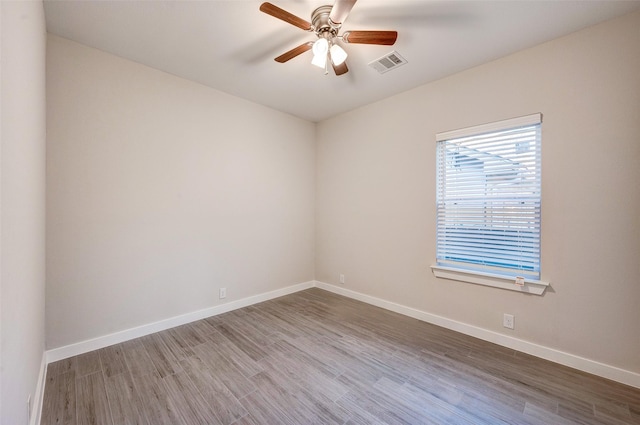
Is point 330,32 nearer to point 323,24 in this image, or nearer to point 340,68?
point 323,24

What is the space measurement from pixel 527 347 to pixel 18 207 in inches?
145

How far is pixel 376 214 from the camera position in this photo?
11.8 feet

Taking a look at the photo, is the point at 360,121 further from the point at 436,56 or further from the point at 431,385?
the point at 431,385

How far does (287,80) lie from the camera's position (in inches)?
118

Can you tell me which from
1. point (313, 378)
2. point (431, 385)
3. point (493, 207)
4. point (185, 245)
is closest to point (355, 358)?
point (313, 378)

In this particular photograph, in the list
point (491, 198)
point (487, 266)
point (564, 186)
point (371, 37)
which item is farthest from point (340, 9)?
point (487, 266)

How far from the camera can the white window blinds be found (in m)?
2.39

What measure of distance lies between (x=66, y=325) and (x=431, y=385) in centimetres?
307

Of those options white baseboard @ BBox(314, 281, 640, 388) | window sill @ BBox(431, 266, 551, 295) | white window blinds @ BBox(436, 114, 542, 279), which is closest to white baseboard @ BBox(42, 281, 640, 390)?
white baseboard @ BBox(314, 281, 640, 388)

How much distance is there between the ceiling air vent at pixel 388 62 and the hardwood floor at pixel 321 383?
2.79 metres

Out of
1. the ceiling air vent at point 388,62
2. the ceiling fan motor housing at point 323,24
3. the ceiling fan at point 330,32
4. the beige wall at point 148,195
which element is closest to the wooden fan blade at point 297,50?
the ceiling fan at point 330,32

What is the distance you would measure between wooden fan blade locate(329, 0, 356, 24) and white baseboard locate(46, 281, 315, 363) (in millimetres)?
3200

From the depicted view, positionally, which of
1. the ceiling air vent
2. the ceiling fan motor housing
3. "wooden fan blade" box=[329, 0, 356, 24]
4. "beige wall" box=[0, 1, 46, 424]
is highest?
the ceiling air vent

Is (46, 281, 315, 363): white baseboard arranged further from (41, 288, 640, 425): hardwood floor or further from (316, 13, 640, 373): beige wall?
(316, 13, 640, 373): beige wall
